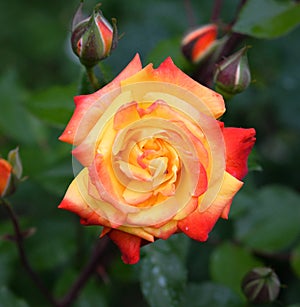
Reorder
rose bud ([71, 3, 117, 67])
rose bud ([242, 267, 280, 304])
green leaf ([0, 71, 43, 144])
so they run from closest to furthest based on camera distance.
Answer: rose bud ([71, 3, 117, 67])
rose bud ([242, 267, 280, 304])
green leaf ([0, 71, 43, 144])

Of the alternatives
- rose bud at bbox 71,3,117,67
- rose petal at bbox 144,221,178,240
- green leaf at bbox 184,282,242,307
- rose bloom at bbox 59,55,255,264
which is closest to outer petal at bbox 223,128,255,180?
rose bloom at bbox 59,55,255,264

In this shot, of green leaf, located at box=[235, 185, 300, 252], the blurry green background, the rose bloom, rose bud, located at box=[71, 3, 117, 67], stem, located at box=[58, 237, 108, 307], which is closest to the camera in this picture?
the rose bloom

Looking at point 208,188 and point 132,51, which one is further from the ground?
point 208,188

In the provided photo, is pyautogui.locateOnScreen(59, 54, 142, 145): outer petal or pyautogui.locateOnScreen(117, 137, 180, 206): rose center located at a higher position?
pyautogui.locateOnScreen(59, 54, 142, 145): outer petal

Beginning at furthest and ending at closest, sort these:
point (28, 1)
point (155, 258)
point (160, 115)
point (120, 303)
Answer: point (28, 1) → point (120, 303) → point (155, 258) → point (160, 115)

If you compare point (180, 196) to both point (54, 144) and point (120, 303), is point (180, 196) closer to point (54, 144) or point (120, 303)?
point (120, 303)

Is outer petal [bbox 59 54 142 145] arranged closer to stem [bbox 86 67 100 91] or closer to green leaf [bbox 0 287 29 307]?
stem [bbox 86 67 100 91]

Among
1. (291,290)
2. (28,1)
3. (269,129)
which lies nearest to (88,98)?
(291,290)
